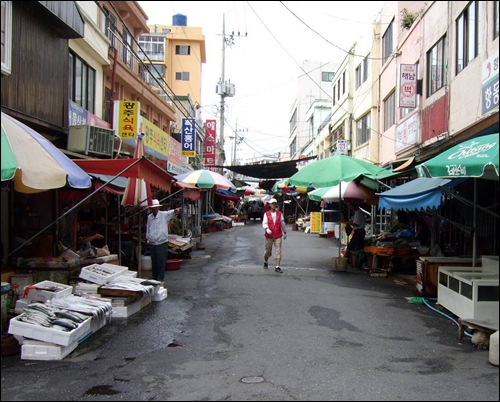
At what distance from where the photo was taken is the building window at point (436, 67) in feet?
39.9

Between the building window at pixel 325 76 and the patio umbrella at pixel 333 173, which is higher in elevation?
the building window at pixel 325 76

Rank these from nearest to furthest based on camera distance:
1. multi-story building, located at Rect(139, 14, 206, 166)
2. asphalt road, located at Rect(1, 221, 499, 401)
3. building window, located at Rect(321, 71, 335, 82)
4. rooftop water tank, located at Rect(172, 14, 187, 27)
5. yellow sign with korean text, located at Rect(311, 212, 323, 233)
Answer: asphalt road, located at Rect(1, 221, 499, 401) → yellow sign with korean text, located at Rect(311, 212, 323, 233) → rooftop water tank, located at Rect(172, 14, 187, 27) → multi-story building, located at Rect(139, 14, 206, 166) → building window, located at Rect(321, 71, 335, 82)

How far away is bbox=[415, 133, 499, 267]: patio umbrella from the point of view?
548cm

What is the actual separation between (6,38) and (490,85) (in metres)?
9.47

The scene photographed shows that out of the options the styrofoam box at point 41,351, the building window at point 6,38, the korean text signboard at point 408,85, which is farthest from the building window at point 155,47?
the styrofoam box at point 41,351

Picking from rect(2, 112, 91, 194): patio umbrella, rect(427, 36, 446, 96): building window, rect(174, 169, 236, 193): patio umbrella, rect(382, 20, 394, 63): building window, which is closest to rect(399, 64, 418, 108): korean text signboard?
rect(427, 36, 446, 96): building window

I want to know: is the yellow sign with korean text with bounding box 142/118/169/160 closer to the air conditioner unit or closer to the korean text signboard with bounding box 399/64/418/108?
the air conditioner unit

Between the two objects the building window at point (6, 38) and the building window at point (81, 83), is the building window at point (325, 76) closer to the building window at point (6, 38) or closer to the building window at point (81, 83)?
the building window at point (81, 83)

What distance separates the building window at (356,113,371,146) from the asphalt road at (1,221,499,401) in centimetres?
1496

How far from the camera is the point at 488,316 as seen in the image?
625 cm

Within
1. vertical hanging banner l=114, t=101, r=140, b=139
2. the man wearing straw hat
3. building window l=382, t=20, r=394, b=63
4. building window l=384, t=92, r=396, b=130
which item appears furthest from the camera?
building window l=382, t=20, r=394, b=63

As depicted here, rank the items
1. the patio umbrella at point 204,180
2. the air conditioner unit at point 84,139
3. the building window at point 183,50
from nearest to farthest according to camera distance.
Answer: the air conditioner unit at point 84,139
the patio umbrella at point 204,180
the building window at point 183,50

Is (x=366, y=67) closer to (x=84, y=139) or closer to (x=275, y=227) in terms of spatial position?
(x=275, y=227)

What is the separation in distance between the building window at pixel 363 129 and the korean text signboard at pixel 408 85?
8538 millimetres
